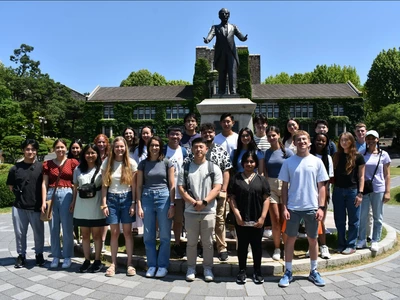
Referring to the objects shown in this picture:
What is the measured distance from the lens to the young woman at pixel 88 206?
5180mm

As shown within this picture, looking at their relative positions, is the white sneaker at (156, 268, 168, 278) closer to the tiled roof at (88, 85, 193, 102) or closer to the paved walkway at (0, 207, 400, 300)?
the paved walkway at (0, 207, 400, 300)

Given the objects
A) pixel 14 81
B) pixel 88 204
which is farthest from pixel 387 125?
→ pixel 14 81

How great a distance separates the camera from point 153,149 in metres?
5.00

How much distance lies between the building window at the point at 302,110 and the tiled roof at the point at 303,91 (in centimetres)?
135

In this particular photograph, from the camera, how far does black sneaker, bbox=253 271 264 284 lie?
15.5 ft

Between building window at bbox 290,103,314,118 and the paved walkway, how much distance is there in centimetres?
4549

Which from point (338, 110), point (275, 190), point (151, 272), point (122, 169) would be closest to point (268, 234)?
point (275, 190)

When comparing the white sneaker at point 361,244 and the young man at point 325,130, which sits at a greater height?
the young man at point 325,130

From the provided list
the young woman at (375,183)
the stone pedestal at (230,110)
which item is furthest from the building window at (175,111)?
the young woman at (375,183)

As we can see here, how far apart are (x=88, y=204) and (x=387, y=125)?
45074 millimetres

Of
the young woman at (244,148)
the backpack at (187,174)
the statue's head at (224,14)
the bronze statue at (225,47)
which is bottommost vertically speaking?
the backpack at (187,174)

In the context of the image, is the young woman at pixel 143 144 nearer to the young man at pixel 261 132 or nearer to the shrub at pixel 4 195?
the young man at pixel 261 132

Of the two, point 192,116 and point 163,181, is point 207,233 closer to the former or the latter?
point 163,181

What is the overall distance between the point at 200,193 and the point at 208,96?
44402 millimetres
